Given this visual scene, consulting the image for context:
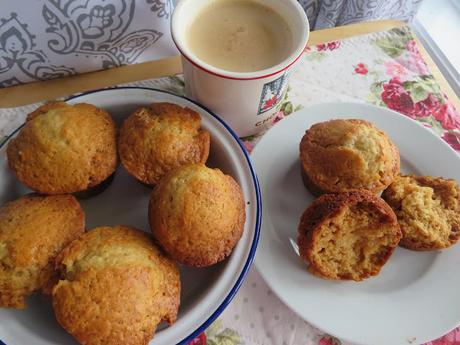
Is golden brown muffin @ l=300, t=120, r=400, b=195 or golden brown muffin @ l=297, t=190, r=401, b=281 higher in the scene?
golden brown muffin @ l=300, t=120, r=400, b=195

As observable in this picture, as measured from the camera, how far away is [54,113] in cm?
81

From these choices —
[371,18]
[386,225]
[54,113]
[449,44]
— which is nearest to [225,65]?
[54,113]

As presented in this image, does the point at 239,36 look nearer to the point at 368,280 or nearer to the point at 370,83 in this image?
the point at 370,83

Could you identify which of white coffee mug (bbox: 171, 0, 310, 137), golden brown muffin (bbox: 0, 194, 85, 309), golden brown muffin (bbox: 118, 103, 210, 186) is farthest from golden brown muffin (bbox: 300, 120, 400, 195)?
golden brown muffin (bbox: 0, 194, 85, 309)

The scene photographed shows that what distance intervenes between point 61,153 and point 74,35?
362mm

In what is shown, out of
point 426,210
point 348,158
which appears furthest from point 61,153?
point 426,210

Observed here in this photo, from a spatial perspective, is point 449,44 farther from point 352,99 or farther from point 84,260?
point 84,260

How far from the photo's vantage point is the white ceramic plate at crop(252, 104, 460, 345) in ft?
2.61

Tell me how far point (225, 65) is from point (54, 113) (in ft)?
Answer: 1.19

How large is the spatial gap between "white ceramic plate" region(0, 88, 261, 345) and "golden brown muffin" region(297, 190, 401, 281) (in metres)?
0.13

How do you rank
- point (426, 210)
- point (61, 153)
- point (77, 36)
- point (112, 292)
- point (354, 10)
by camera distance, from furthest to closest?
point (354, 10)
point (77, 36)
point (426, 210)
point (61, 153)
point (112, 292)

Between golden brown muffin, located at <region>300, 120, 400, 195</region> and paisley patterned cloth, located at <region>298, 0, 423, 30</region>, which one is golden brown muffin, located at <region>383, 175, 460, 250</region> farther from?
paisley patterned cloth, located at <region>298, 0, 423, 30</region>

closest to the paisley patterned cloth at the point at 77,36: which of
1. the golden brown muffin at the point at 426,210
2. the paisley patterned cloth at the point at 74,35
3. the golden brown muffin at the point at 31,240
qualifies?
the paisley patterned cloth at the point at 74,35

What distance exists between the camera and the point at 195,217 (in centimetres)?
72
